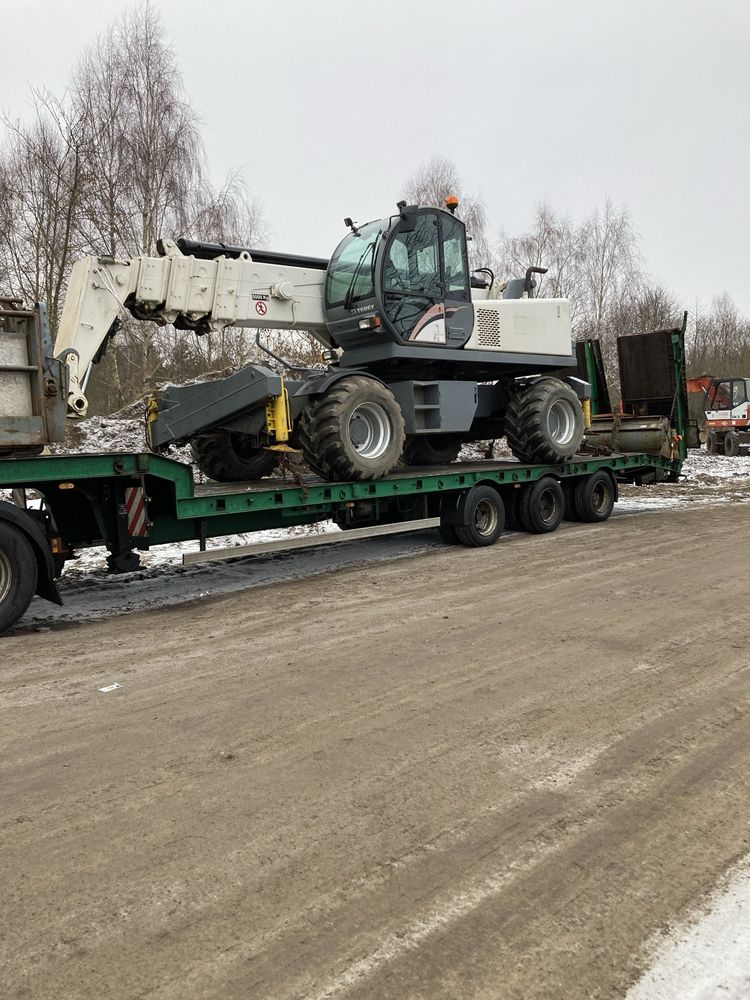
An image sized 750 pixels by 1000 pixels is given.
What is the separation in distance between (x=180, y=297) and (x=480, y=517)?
4.89 m

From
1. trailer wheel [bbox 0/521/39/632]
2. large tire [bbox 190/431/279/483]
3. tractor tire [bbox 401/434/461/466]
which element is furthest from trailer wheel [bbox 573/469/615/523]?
trailer wheel [bbox 0/521/39/632]

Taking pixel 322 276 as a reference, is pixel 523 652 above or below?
below

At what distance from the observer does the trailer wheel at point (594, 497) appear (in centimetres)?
1270

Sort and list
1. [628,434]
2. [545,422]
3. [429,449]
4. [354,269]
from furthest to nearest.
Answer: [628,434]
[429,449]
[545,422]
[354,269]

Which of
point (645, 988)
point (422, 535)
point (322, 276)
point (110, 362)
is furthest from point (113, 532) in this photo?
point (110, 362)

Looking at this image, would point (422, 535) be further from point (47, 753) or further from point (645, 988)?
point (645, 988)

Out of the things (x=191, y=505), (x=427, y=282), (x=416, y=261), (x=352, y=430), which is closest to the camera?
(x=191, y=505)

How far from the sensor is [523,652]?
561 cm

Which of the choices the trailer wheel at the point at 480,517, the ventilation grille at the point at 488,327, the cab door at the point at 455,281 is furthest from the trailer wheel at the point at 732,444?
the cab door at the point at 455,281

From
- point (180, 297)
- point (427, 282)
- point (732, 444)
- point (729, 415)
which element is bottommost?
point (732, 444)

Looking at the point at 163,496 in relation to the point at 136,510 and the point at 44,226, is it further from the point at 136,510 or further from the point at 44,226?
the point at 44,226

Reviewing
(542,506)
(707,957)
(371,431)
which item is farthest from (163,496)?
(707,957)

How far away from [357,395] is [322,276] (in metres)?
2.04

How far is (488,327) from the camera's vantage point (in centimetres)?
1114
